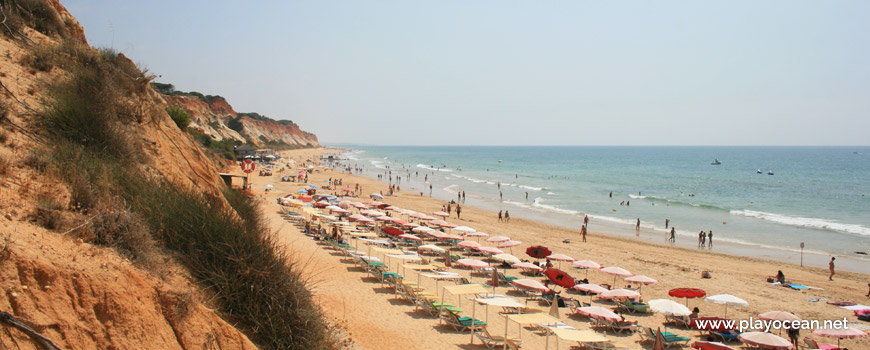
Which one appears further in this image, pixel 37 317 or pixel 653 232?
pixel 653 232

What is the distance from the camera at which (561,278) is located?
53.3ft

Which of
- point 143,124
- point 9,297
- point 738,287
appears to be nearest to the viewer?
point 9,297

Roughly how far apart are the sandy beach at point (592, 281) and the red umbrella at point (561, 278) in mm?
341

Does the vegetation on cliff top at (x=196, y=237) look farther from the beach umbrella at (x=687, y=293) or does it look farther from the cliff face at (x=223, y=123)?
the cliff face at (x=223, y=123)

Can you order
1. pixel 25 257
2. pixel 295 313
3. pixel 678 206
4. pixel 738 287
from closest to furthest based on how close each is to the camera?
pixel 25 257 → pixel 295 313 → pixel 738 287 → pixel 678 206

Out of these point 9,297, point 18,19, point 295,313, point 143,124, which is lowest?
point 295,313

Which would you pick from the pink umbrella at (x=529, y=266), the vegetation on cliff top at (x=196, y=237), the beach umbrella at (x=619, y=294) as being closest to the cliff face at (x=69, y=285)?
the vegetation on cliff top at (x=196, y=237)

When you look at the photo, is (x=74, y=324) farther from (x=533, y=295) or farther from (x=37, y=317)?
(x=533, y=295)

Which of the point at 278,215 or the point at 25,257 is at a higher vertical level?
the point at 25,257

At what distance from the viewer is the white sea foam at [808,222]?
3174cm

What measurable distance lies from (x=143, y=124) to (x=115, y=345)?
6909mm

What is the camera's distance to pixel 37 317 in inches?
168

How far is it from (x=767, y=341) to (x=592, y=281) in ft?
24.4

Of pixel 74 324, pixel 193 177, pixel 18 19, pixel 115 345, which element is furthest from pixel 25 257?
pixel 18 19
